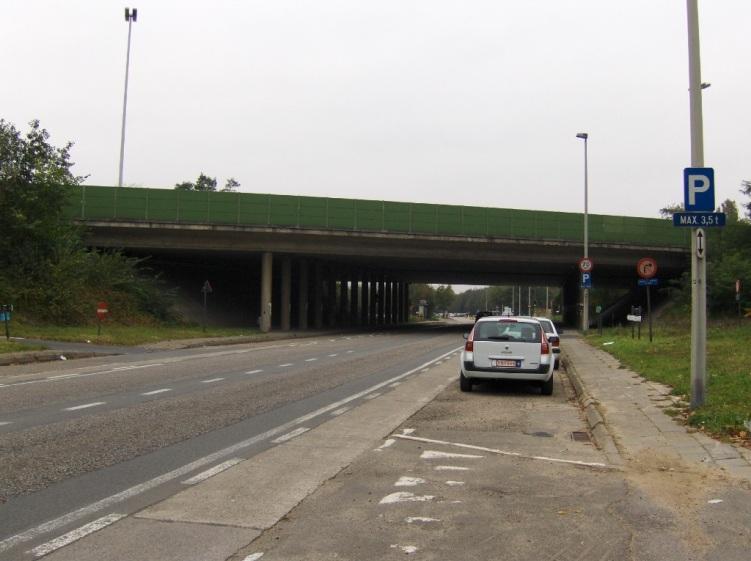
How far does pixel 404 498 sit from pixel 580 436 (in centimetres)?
406

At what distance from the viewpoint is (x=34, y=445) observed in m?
7.54

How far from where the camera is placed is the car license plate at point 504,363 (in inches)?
514

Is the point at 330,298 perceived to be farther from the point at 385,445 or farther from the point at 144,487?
the point at 144,487

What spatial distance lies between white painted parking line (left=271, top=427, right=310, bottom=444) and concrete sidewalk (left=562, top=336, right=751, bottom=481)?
371 centimetres

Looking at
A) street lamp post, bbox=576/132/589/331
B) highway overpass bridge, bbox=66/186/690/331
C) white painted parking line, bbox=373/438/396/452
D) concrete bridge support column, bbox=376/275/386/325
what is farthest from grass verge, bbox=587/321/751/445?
concrete bridge support column, bbox=376/275/386/325

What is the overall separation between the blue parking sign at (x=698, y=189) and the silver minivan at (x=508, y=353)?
4.55 m

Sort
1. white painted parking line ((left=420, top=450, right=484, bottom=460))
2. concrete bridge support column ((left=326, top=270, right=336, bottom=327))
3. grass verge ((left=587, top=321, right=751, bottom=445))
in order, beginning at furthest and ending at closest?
1. concrete bridge support column ((left=326, top=270, right=336, bottom=327))
2. grass verge ((left=587, top=321, right=751, bottom=445))
3. white painted parking line ((left=420, top=450, right=484, bottom=460))

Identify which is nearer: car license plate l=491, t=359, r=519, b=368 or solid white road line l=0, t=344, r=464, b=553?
solid white road line l=0, t=344, r=464, b=553

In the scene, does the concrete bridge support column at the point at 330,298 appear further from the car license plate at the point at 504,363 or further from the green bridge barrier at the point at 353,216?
the car license plate at the point at 504,363

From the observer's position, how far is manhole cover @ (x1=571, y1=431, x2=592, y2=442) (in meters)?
8.62

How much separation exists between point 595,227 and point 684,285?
309 inches

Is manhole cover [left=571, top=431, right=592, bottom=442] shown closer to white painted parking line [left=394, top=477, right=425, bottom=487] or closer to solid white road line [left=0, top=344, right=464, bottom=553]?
white painted parking line [left=394, top=477, right=425, bottom=487]

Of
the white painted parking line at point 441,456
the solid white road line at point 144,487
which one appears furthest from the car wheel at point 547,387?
the white painted parking line at point 441,456

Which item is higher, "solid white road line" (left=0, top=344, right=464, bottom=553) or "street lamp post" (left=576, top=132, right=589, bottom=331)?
"street lamp post" (left=576, top=132, right=589, bottom=331)
